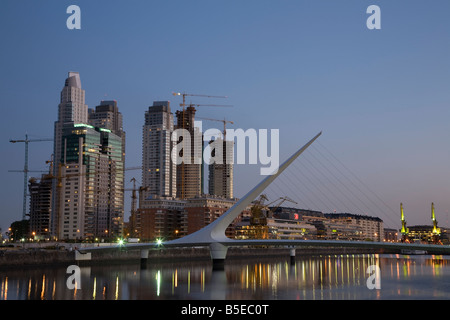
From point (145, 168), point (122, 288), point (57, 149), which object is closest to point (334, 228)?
point (145, 168)

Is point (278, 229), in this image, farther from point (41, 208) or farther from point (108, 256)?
point (108, 256)

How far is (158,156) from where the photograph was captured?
178m

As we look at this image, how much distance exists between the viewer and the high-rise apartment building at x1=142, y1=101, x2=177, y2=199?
173625 mm

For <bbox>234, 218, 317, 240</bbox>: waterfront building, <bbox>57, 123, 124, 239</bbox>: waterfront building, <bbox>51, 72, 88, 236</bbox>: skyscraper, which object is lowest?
<bbox>234, 218, 317, 240</bbox>: waterfront building

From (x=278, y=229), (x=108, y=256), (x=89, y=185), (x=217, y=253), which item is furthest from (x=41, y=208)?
(x=217, y=253)

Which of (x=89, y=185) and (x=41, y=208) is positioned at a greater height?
(x=89, y=185)

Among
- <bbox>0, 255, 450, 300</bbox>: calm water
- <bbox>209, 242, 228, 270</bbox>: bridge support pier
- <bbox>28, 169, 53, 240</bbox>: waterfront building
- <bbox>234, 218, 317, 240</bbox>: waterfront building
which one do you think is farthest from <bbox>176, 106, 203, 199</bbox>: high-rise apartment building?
<bbox>0, 255, 450, 300</bbox>: calm water

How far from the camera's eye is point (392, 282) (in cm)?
3706

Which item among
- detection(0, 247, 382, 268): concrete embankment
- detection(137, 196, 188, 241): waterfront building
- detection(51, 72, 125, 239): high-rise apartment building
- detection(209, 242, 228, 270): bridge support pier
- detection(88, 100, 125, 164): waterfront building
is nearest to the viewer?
detection(0, 247, 382, 268): concrete embankment

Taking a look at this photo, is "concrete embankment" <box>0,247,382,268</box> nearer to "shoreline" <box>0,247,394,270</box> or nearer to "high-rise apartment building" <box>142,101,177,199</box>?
"shoreline" <box>0,247,394,270</box>

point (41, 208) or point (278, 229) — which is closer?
point (278, 229)

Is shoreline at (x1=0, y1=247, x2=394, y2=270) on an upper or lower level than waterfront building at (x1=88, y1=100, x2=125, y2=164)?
lower
